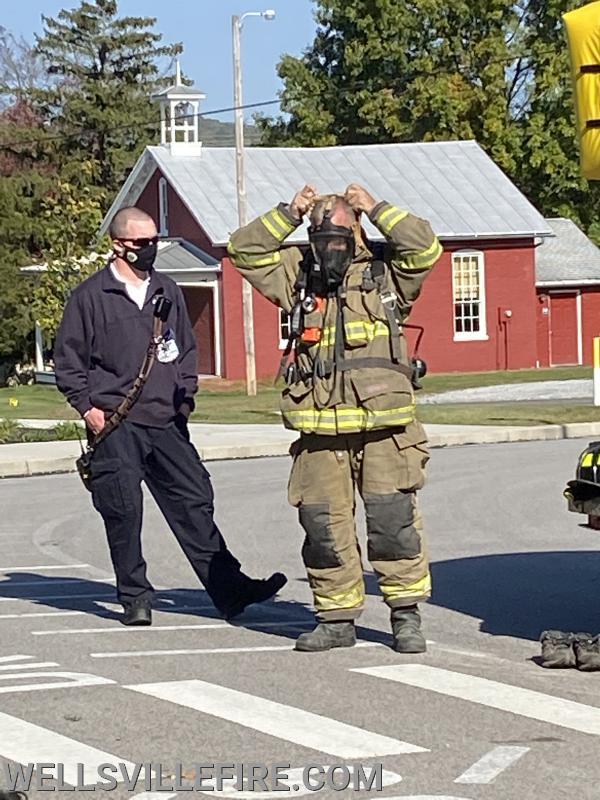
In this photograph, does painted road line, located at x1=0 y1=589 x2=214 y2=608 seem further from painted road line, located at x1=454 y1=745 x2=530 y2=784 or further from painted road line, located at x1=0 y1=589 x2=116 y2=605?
painted road line, located at x1=454 y1=745 x2=530 y2=784

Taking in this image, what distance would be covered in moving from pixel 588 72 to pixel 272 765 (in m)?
3.57

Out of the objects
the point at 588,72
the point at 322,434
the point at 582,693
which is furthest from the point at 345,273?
the point at 582,693

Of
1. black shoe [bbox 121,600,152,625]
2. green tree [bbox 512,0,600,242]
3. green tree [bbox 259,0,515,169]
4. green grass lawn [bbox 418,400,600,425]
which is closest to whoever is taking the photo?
black shoe [bbox 121,600,152,625]

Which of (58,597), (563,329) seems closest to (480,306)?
(563,329)

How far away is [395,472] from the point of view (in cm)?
765

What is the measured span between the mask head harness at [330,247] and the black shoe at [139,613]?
6.96 ft

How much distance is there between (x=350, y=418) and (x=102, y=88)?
6439cm

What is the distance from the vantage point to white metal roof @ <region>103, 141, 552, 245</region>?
43031 millimetres

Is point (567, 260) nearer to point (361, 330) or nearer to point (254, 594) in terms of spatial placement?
point (254, 594)

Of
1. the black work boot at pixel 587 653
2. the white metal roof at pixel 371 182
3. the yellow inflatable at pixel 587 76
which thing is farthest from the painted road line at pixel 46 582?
the white metal roof at pixel 371 182

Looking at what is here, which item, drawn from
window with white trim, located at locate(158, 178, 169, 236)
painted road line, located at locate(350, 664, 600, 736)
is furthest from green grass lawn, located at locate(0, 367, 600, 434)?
painted road line, located at locate(350, 664, 600, 736)

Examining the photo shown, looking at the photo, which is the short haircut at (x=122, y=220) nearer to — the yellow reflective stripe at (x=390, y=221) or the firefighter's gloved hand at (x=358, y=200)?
the firefighter's gloved hand at (x=358, y=200)

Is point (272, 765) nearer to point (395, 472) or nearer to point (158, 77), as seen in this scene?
point (395, 472)

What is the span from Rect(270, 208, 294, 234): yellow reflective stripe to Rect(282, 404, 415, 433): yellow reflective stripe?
852mm
